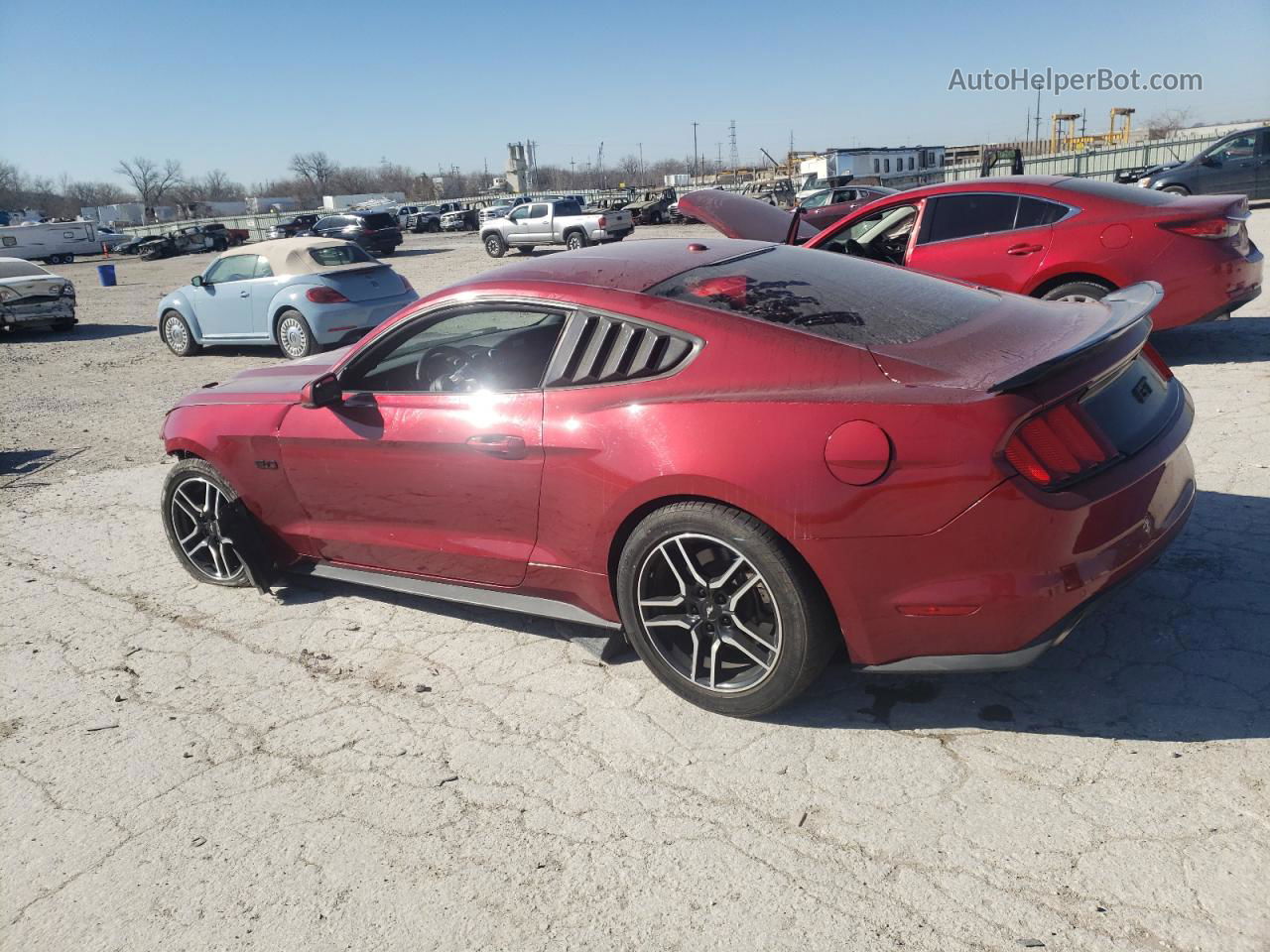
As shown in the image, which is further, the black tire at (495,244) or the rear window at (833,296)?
the black tire at (495,244)

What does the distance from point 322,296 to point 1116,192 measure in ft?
28.4

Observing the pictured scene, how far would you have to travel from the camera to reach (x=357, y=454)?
12.9 ft

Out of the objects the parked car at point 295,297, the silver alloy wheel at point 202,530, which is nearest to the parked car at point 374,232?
the parked car at point 295,297

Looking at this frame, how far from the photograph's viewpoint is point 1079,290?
6840 mm

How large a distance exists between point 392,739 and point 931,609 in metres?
1.90

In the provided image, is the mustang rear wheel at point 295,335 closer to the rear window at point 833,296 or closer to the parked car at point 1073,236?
the parked car at point 1073,236

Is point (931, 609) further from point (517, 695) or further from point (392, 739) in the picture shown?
point (392, 739)

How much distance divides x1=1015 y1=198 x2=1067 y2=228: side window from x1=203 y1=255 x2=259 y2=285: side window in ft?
30.9

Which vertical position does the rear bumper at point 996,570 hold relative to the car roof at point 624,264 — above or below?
below

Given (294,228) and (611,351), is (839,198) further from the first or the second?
(294,228)

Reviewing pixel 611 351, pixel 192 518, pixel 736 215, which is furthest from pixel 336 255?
pixel 611 351

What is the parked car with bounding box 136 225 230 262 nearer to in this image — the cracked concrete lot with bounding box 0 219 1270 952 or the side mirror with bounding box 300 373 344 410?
the cracked concrete lot with bounding box 0 219 1270 952

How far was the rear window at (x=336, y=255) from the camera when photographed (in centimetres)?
1180

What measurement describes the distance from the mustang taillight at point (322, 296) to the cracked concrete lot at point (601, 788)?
293 inches
